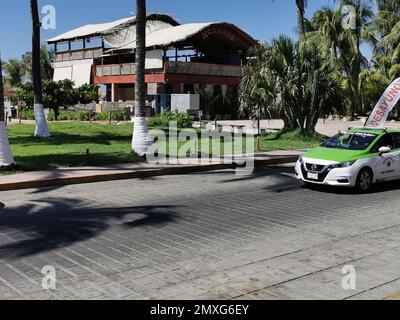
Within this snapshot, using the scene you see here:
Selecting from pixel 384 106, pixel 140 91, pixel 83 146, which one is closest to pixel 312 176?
pixel 140 91

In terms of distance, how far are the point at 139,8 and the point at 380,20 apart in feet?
110

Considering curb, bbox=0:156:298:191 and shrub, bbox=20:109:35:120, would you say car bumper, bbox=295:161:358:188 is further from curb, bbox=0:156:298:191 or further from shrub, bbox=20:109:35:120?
shrub, bbox=20:109:35:120

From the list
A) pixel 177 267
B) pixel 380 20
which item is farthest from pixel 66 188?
pixel 380 20

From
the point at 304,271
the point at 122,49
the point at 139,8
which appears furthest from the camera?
the point at 122,49

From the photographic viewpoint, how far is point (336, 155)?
11.6m

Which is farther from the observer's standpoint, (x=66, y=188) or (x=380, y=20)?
(x=380, y=20)

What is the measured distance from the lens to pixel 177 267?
20.6 ft

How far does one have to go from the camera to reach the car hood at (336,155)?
451 inches

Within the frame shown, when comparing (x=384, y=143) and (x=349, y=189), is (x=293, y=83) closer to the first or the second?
(x=384, y=143)

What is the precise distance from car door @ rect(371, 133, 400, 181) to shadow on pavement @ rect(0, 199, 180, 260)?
16.3 feet

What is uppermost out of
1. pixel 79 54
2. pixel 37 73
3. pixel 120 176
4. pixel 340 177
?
pixel 79 54

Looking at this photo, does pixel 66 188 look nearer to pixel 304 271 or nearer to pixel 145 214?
pixel 145 214

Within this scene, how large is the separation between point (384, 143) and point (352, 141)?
2.34ft

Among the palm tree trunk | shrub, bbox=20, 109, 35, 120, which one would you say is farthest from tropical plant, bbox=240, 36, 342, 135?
shrub, bbox=20, 109, 35, 120
